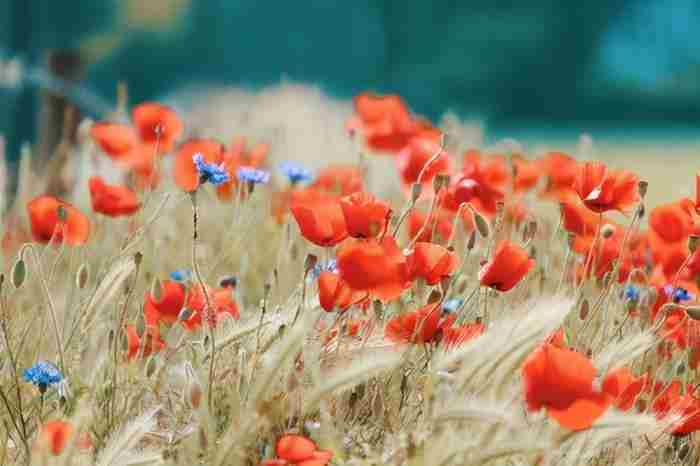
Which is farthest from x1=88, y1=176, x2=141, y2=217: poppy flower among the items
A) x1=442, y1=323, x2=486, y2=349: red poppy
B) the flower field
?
x1=442, y1=323, x2=486, y2=349: red poppy

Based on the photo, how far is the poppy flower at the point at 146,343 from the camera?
6.43ft

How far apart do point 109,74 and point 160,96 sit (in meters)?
0.48

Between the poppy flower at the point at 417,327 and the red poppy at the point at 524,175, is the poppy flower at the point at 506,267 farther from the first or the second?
the red poppy at the point at 524,175

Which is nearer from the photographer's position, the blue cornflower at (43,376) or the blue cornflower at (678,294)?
the blue cornflower at (43,376)

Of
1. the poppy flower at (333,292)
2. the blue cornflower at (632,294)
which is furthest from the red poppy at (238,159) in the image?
the poppy flower at (333,292)

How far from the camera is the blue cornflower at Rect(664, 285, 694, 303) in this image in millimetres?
2090

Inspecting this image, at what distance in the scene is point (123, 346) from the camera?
6.54 ft

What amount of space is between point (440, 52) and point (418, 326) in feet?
A: 29.5

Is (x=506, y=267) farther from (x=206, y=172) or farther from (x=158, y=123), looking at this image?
(x=158, y=123)

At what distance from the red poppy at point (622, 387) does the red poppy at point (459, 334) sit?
0.19m

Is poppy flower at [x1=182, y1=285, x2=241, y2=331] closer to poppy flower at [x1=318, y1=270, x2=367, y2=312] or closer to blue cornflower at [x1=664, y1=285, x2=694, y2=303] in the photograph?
poppy flower at [x1=318, y1=270, x2=367, y2=312]

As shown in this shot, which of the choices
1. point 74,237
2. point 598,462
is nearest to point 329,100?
point 74,237

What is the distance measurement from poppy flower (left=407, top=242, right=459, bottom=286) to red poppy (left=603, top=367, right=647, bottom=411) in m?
0.27

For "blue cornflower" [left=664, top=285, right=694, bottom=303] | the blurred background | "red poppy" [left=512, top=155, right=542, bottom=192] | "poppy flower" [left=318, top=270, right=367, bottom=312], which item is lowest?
the blurred background
